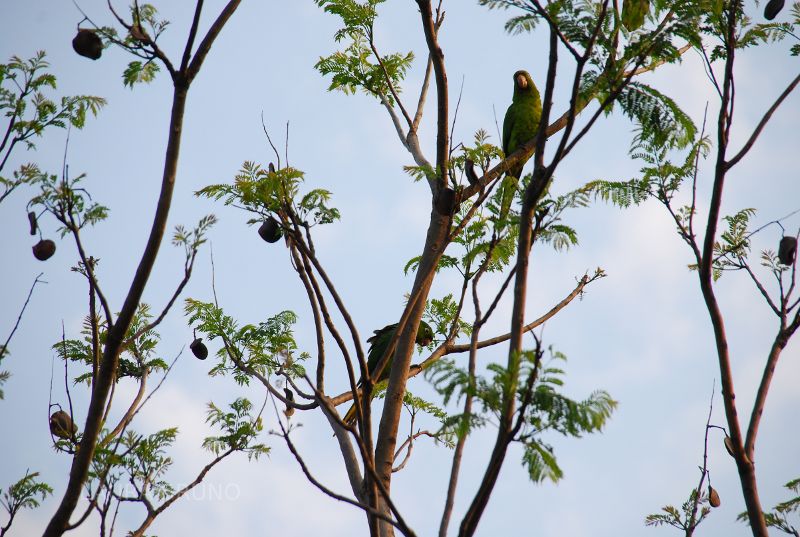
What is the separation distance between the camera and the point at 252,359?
5375 mm

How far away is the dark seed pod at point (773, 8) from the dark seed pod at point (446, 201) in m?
2.09

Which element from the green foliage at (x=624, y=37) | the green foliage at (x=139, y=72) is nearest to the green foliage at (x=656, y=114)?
the green foliage at (x=624, y=37)

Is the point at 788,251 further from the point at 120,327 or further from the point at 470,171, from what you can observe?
the point at 120,327

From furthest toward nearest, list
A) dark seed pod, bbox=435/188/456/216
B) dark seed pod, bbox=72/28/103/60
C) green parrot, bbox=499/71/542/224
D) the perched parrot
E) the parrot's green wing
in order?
1. the parrot's green wing
2. green parrot, bbox=499/71/542/224
3. dark seed pod, bbox=435/188/456/216
4. dark seed pod, bbox=72/28/103/60
5. the perched parrot

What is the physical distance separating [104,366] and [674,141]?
2972 millimetres

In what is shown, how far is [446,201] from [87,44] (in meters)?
2.25

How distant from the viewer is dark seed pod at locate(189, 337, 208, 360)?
517 cm

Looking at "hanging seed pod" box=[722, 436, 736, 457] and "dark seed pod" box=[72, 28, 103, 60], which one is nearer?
"hanging seed pod" box=[722, 436, 736, 457]

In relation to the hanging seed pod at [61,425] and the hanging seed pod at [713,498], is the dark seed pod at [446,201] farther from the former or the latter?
the hanging seed pod at [61,425]

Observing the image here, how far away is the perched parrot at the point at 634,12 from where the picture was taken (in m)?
3.06

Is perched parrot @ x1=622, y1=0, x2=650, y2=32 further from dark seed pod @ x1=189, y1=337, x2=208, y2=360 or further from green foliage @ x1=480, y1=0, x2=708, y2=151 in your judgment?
dark seed pod @ x1=189, y1=337, x2=208, y2=360

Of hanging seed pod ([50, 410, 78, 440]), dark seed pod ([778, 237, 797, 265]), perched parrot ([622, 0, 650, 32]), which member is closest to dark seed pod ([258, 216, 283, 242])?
hanging seed pod ([50, 410, 78, 440])

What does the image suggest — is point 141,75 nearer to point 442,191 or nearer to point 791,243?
point 442,191

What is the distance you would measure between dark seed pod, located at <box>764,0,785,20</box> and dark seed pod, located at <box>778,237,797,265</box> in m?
1.30
